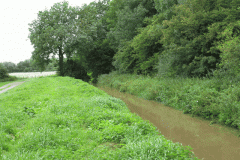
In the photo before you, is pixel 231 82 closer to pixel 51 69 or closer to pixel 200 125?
pixel 200 125

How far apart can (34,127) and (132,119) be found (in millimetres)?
2900

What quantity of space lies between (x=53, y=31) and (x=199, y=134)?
2500 cm

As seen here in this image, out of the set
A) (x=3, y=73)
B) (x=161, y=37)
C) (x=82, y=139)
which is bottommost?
(x=82, y=139)

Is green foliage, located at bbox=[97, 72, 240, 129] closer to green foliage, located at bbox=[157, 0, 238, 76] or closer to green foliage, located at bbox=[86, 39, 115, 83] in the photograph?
green foliage, located at bbox=[157, 0, 238, 76]

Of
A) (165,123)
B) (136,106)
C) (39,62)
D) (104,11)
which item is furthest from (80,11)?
(165,123)

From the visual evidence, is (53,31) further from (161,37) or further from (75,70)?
(161,37)

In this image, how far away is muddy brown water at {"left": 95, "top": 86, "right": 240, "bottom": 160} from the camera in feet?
15.7

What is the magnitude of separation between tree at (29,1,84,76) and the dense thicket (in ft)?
0.52

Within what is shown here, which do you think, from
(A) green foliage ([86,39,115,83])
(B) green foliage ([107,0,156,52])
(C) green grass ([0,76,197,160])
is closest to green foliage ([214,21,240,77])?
(C) green grass ([0,76,197,160])

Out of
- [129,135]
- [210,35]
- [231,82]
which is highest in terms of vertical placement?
[210,35]

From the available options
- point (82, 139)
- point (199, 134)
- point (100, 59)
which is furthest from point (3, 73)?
point (199, 134)

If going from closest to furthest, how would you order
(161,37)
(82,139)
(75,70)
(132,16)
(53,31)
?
(82,139) → (161,37) → (132,16) → (53,31) → (75,70)

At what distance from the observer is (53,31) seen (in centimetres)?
2509

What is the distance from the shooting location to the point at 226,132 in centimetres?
598
